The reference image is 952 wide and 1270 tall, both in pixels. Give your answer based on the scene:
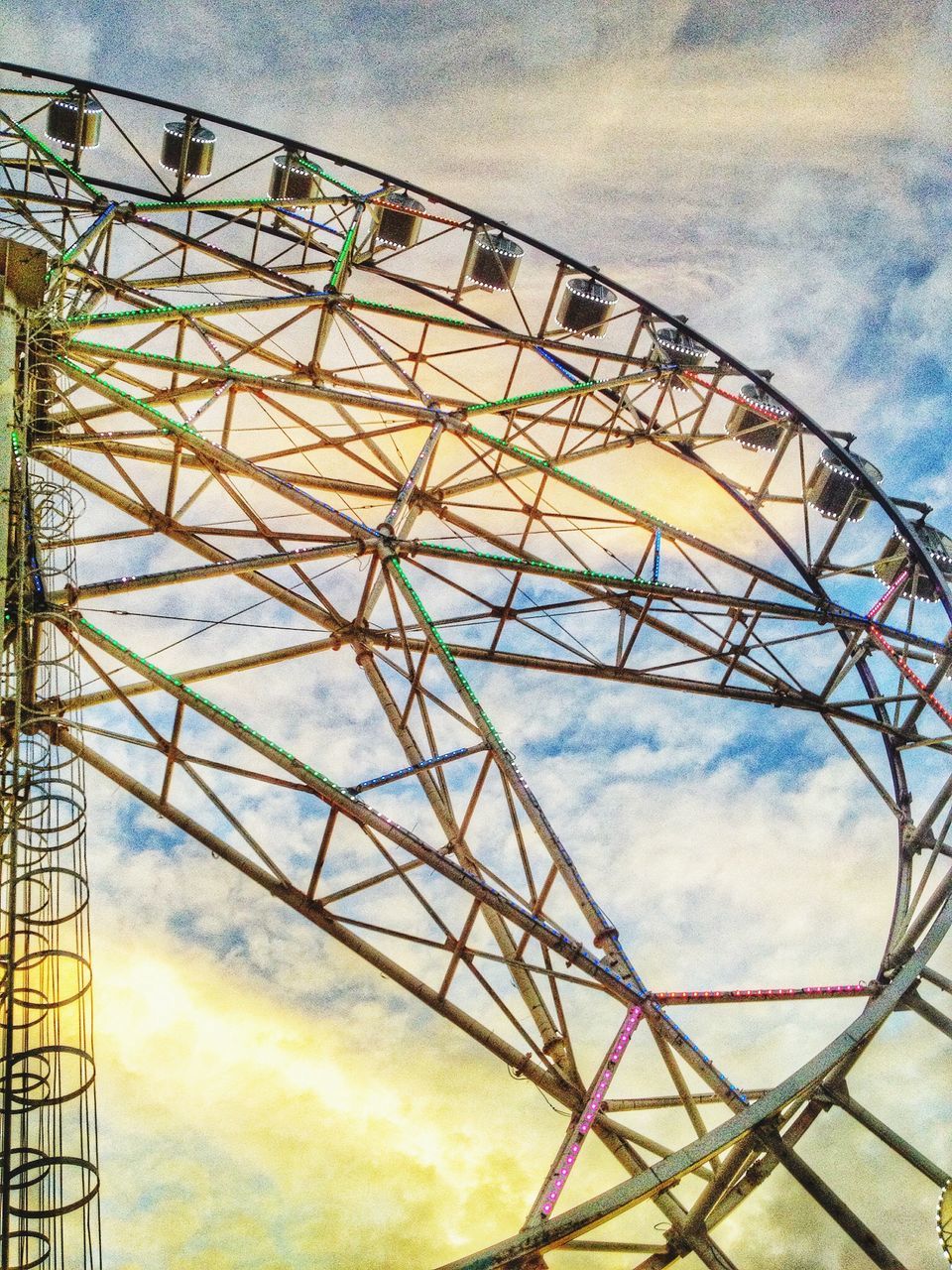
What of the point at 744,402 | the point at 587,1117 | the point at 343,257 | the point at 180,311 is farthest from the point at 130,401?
the point at 744,402

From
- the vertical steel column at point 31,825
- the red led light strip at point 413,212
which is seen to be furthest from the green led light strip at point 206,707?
the red led light strip at point 413,212

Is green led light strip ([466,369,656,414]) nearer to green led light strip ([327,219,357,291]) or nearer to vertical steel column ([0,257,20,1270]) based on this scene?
green led light strip ([327,219,357,291])

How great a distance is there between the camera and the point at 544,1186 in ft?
31.0

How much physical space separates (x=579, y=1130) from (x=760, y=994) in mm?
3158

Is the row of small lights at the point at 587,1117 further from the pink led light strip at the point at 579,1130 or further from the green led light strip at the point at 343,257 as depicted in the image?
the green led light strip at the point at 343,257

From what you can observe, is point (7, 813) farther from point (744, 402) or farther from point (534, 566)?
point (744, 402)

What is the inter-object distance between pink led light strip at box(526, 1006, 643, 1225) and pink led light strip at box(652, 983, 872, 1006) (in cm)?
44

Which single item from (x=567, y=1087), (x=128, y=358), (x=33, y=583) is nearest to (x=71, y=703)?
(x=33, y=583)

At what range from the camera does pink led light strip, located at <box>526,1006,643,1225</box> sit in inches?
360

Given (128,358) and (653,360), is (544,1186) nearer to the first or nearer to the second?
(128,358)

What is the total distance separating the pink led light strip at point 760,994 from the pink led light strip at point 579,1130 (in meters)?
0.44

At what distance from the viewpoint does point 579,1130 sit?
10.0 meters

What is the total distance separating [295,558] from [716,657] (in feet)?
23.4

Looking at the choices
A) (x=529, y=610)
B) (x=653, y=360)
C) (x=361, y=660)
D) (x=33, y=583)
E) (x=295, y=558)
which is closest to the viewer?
(x=33, y=583)
